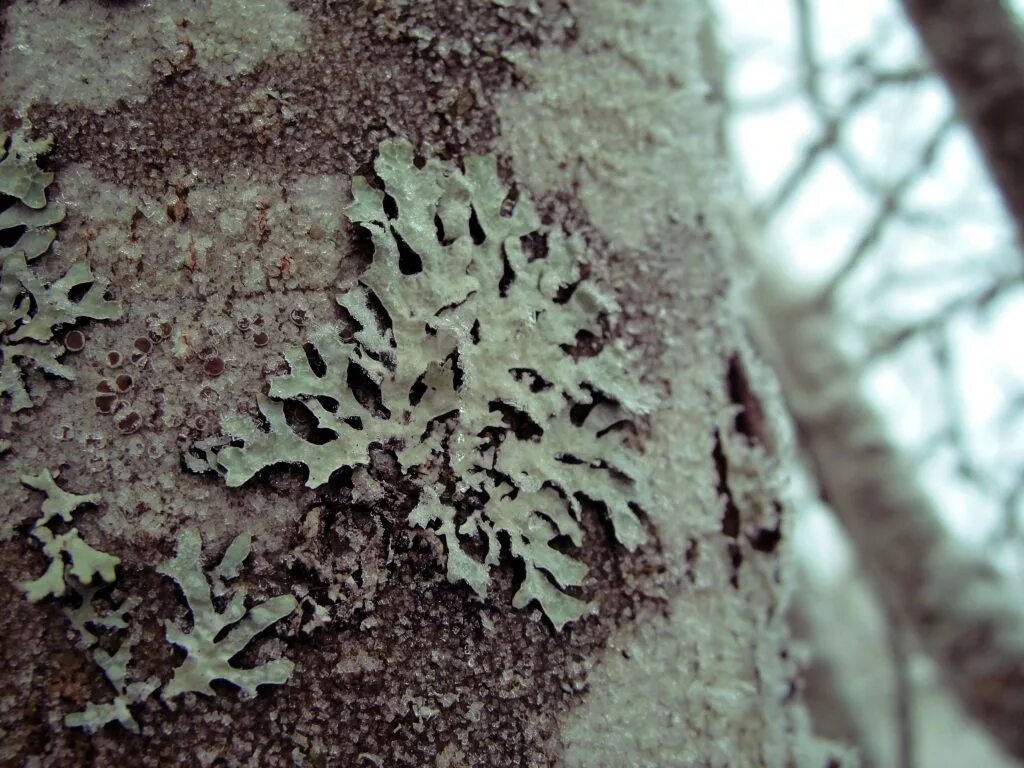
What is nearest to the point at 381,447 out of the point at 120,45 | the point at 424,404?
the point at 424,404

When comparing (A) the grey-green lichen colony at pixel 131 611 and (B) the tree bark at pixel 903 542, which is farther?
(B) the tree bark at pixel 903 542

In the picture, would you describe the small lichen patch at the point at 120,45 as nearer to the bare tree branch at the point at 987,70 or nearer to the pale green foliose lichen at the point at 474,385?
the pale green foliose lichen at the point at 474,385

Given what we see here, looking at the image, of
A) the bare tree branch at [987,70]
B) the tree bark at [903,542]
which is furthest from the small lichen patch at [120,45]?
the bare tree branch at [987,70]

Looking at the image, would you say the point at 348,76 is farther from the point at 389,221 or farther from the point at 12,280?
the point at 12,280

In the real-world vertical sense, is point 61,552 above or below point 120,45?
below

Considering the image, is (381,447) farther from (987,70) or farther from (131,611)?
(987,70)
